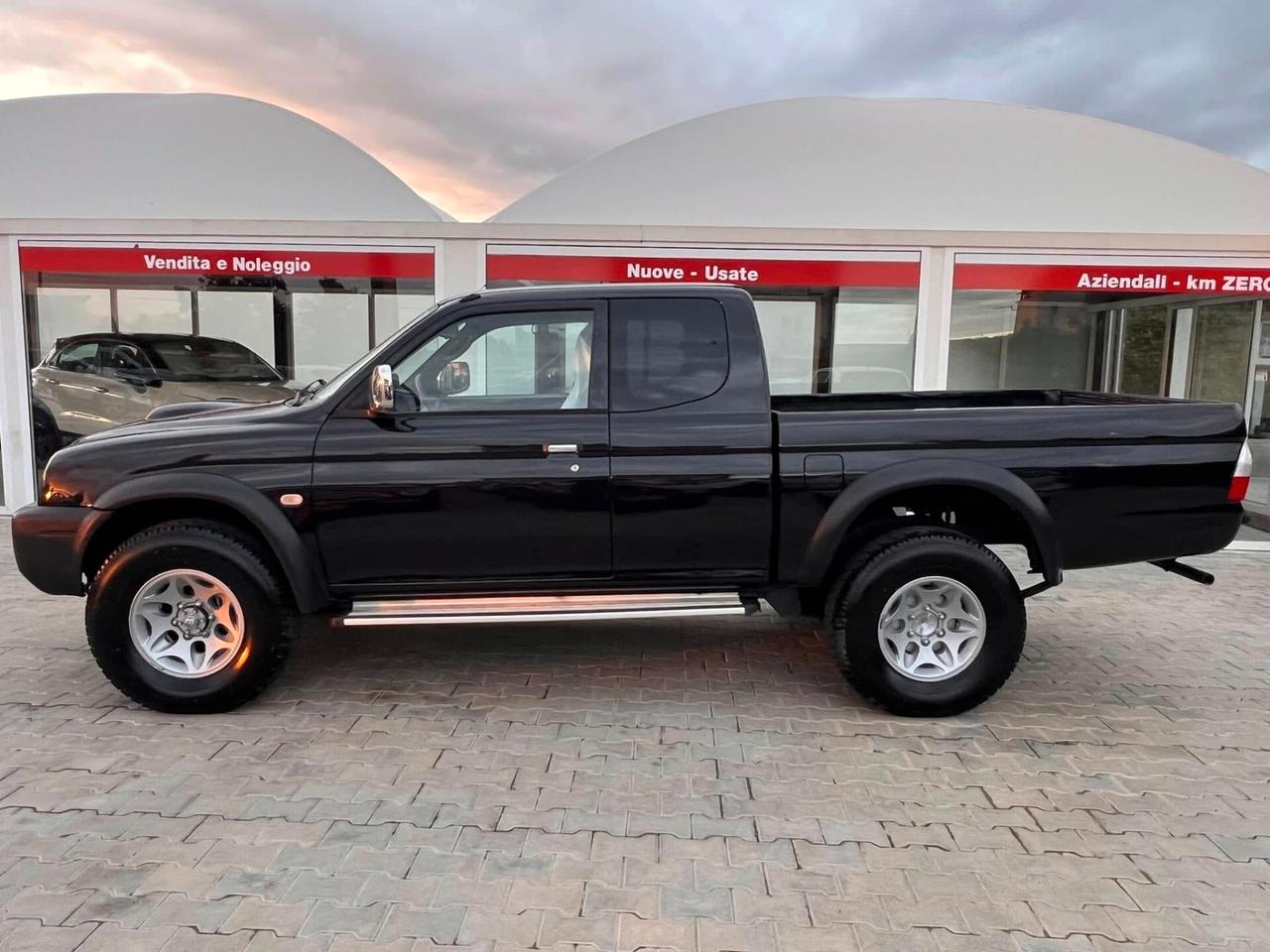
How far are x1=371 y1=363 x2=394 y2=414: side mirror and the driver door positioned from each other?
10 centimetres

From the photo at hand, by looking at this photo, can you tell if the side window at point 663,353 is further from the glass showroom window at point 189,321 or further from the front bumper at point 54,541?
the glass showroom window at point 189,321

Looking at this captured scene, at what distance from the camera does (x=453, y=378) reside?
401 cm

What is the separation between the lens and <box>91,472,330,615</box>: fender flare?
3.76m

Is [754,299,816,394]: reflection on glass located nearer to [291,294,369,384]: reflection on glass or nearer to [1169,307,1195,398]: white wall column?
[291,294,369,384]: reflection on glass

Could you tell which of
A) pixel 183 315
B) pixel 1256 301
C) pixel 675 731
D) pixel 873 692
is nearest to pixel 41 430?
pixel 183 315

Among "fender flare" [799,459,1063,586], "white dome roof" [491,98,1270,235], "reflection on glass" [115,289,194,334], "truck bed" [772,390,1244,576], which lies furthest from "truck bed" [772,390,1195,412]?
"white dome roof" [491,98,1270,235]

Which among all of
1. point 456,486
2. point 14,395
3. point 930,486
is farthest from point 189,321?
point 930,486

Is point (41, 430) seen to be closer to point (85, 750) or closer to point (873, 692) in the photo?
point (85, 750)

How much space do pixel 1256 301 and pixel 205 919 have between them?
9.97 meters

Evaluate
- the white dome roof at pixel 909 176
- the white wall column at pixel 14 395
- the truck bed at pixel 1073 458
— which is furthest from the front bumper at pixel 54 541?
the white dome roof at pixel 909 176

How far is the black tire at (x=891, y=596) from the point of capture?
386cm

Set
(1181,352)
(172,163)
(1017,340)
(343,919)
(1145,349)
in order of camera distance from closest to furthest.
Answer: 1. (343,919)
2. (1017,340)
3. (1181,352)
4. (1145,349)
5. (172,163)

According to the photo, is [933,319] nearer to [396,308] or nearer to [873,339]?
[873,339]

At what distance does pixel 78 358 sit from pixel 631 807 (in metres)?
8.04
